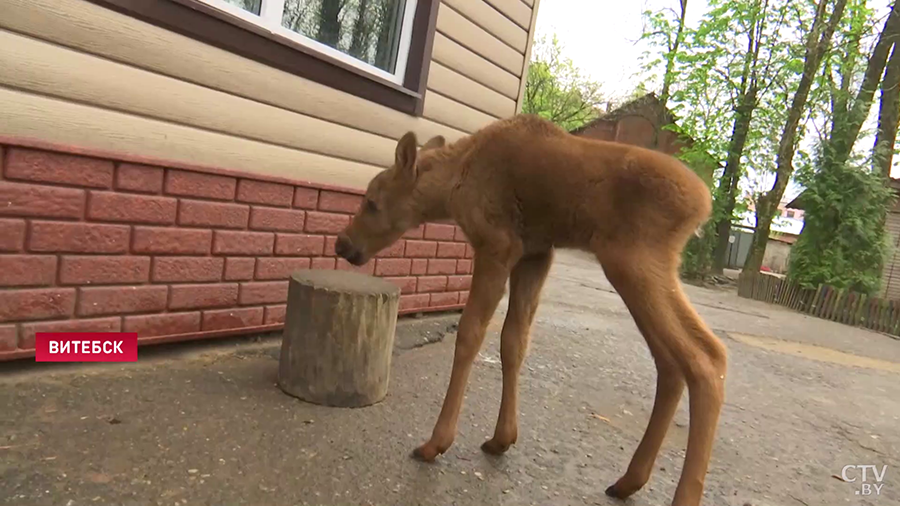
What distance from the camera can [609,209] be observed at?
259cm

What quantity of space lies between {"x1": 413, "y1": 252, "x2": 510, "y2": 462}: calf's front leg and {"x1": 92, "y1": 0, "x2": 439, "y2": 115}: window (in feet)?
7.42

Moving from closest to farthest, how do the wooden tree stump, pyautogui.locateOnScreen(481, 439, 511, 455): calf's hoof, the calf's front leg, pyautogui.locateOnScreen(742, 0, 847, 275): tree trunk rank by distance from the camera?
1. the calf's front leg
2. pyautogui.locateOnScreen(481, 439, 511, 455): calf's hoof
3. the wooden tree stump
4. pyautogui.locateOnScreen(742, 0, 847, 275): tree trunk

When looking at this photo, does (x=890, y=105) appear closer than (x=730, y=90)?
Yes

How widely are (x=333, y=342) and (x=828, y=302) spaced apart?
16731 mm

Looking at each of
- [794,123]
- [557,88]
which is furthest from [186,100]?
[557,88]

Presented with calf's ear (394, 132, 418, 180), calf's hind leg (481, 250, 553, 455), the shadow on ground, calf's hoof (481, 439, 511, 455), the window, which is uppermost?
the window

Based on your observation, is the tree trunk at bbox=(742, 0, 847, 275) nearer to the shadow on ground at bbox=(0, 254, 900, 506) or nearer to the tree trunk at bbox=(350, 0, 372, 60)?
the shadow on ground at bbox=(0, 254, 900, 506)

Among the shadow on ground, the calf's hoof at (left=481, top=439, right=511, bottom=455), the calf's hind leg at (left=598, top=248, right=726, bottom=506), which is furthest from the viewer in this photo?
the calf's hoof at (left=481, top=439, right=511, bottom=455)

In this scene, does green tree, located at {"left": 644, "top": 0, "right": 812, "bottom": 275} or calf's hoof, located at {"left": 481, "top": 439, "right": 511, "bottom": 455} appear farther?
green tree, located at {"left": 644, "top": 0, "right": 812, "bottom": 275}

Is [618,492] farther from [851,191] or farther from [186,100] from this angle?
[851,191]

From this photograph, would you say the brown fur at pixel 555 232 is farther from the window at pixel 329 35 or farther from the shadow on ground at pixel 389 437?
the window at pixel 329 35

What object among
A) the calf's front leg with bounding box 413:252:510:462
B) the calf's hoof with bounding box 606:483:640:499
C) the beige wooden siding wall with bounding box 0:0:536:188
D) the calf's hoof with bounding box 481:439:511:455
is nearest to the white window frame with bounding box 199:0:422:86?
the beige wooden siding wall with bounding box 0:0:536:188

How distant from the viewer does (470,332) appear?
2906 mm

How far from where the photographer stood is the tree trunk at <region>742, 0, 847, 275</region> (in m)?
19.2
